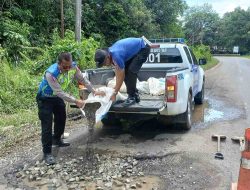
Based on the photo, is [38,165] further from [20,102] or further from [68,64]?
[20,102]

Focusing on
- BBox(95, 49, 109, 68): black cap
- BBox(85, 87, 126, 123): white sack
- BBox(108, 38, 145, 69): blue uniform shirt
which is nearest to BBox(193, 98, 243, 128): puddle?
BBox(108, 38, 145, 69): blue uniform shirt

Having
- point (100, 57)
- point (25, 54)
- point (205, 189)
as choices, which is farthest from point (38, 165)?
point (25, 54)

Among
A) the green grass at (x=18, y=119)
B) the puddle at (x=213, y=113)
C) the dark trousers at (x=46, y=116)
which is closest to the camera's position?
the dark trousers at (x=46, y=116)

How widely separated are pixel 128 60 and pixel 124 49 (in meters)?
0.31

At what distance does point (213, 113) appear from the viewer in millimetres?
9117

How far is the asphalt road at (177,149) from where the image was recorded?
4832 millimetres

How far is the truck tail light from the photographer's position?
6.06 meters

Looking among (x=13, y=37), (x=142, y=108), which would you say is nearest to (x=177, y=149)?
(x=142, y=108)

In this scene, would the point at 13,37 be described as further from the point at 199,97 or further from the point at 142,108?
the point at 142,108

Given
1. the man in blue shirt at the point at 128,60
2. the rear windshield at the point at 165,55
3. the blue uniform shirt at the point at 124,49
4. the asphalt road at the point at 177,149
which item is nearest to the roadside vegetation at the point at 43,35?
the asphalt road at the point at 177,149

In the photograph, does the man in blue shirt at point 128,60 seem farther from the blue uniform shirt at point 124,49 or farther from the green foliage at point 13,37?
the green foliage at point 13,37

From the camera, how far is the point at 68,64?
5.30 m

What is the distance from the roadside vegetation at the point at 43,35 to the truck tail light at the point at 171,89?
2.77 m

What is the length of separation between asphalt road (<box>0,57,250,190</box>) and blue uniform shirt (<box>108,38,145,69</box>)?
4.76ft
